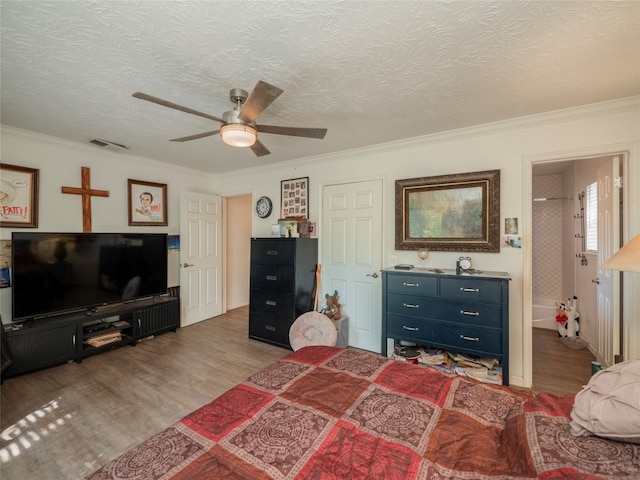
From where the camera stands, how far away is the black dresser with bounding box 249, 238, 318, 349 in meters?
3.31

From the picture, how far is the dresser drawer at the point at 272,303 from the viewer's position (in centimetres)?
333

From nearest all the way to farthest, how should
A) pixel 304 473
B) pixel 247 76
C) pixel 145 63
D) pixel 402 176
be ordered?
pixel 304 473 < pixel 145 63 < pixel 247 76 < pixel 402 176

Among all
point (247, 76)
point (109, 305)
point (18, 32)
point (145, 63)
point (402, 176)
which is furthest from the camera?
point (109, 305)

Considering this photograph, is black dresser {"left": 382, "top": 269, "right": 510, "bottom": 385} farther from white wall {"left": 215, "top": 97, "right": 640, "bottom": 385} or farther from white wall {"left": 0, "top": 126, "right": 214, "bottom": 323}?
white wall {"left": 0, "top": 126, "right": 214, "bottom": 323}

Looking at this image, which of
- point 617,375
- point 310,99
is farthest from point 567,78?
point 617,375

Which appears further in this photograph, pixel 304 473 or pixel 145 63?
pixel 145 63

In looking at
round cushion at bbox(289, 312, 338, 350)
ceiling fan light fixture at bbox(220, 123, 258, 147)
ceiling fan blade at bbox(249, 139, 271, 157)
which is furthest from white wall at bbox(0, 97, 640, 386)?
ceiling fan light fixture at bbox(220, 123, 258, 147)

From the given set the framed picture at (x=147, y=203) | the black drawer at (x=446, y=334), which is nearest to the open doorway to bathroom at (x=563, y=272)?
the black drawer at (x=446, y=334)

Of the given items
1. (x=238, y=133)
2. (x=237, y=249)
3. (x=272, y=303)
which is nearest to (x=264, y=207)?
(x=272, y=303)

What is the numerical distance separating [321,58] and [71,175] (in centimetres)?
338

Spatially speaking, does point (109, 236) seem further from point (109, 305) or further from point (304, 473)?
point (304, 473)

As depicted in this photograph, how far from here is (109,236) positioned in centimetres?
325

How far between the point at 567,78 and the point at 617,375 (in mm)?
1931

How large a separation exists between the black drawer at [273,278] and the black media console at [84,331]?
131cm
